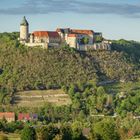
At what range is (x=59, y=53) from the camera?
80188 millimetres

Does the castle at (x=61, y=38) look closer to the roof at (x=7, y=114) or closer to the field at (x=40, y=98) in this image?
the field at (x=40, y=98)

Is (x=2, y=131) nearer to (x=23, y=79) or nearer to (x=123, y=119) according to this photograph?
(x=123, y=119)

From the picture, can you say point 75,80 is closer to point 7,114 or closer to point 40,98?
point 40,98

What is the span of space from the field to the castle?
7.85 m

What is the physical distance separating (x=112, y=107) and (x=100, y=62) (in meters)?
12.1

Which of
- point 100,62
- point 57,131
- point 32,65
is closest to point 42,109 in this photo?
point 32,65

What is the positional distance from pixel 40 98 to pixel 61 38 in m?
11.4

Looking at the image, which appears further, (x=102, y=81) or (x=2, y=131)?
(x=102, y=81)

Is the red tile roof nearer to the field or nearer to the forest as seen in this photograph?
the forest

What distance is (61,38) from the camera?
8219cm

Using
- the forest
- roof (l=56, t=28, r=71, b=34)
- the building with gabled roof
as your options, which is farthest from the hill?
the building with gabled roof

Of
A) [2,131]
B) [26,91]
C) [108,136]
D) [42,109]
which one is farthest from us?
[26,91]

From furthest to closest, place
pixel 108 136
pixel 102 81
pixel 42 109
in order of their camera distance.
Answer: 1. pixel 102 81
2. pixel 42 109
3. pixel 108 136

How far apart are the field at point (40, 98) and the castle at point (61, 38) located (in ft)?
25.8
